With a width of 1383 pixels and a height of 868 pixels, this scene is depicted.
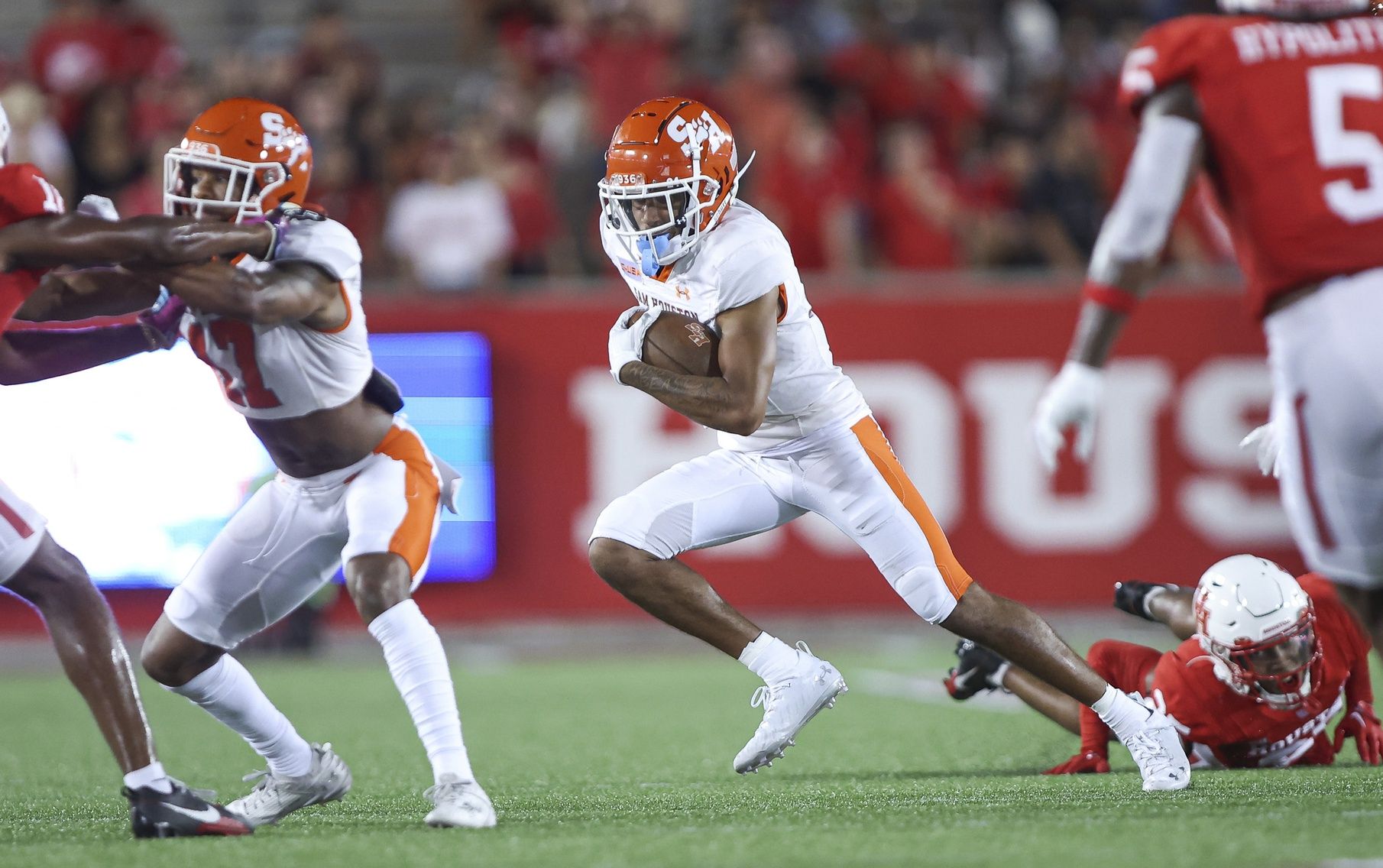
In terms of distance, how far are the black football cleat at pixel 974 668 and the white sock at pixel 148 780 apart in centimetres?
220

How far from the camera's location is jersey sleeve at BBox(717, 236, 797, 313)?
4.41 m

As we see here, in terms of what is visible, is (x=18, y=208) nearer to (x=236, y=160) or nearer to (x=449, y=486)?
(x=236, y=160)

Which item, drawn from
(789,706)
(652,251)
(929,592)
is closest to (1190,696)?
(929,592)

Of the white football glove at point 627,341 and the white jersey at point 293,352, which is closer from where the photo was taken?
the white jersey at point 293,352

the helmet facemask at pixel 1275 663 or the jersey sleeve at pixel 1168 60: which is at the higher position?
the jersey sleeve at pixel 1168 60

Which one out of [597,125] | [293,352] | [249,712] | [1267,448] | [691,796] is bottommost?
[691,796]

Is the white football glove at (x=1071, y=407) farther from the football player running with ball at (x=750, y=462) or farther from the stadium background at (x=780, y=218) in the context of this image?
the stadium background at (x=780, y=218)

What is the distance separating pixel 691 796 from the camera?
14.6 feet

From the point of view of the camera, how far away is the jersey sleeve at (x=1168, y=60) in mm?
3322

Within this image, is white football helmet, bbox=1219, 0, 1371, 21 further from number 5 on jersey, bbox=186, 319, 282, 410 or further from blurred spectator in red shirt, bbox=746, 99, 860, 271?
blurred spectator in red shirt, bbox=746, 99, 860, 271

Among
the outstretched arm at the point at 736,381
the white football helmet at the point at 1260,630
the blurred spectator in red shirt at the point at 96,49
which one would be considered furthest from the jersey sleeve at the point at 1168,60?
the blurred spectator in red shirt at the point at 96,49

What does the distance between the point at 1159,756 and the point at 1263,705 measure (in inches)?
18.1

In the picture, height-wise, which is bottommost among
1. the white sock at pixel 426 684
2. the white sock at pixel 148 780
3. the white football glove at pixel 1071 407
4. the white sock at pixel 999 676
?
the white sock at pixel 999 676

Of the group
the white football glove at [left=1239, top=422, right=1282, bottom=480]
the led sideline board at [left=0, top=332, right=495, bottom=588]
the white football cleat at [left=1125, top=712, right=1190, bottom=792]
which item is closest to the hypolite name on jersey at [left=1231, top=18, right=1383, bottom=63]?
the white football glove at [left=1239, top=422, right=1282, bottom=480]
